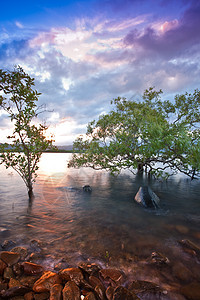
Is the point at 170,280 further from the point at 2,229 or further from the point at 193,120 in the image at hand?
the point at 193,120

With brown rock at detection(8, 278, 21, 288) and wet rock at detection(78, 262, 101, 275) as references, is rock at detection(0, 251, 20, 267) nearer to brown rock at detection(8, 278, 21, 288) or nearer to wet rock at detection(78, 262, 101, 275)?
brown rock at detection(8, 278, 21, 288)

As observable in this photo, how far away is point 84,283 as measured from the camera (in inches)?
146

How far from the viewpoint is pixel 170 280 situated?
405 cm

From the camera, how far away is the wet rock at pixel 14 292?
3173 mm

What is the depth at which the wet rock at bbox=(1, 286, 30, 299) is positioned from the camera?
3.17 m

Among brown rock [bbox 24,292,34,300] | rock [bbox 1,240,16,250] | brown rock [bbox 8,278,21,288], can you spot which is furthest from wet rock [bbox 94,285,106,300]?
rock [bbox 1,240,16,250]

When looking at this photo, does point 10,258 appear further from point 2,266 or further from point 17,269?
point 17,269

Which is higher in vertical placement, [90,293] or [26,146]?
[26,146]

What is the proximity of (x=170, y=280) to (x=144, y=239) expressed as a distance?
6.81 ft

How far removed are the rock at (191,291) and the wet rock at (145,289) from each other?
0.56 metres

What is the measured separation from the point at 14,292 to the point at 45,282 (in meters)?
0.66

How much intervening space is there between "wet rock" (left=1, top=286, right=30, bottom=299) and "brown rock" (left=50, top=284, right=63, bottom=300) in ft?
1.95

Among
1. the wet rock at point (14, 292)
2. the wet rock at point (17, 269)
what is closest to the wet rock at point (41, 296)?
the wet rock at point (14, 292)

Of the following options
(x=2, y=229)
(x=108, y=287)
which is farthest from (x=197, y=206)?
(x=2, y=229)
